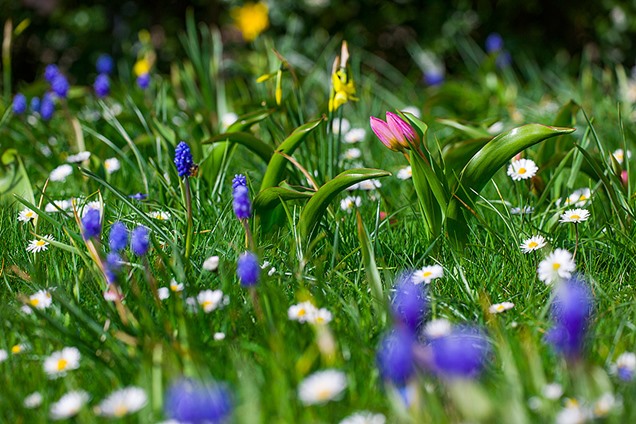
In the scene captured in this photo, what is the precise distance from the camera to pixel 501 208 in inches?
74.4

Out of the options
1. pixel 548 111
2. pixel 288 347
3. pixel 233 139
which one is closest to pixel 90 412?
pixel 288 347

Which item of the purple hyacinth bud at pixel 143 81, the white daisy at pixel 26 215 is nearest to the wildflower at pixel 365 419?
the white daisy at pixel 26 215

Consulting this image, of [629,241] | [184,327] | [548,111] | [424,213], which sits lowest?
[184,327]

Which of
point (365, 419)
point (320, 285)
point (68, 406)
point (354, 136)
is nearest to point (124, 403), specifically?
point (68, 406)

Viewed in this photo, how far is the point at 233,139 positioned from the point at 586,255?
2.87 feet

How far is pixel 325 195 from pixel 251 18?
248 centimetres

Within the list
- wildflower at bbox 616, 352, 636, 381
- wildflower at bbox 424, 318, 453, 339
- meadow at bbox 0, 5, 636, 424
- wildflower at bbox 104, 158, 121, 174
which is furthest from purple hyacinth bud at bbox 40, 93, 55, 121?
wildflower at bbox 616, 352, 636, 381

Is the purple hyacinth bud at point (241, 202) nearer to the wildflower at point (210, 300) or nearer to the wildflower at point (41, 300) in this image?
the wildflower at point (210, 300)

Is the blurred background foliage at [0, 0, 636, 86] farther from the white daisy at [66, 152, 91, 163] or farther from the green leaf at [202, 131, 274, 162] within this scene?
the green leaf at [202, 131, 274, 162]

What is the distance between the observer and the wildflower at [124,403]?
1.06 m

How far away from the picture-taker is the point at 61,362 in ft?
4.06

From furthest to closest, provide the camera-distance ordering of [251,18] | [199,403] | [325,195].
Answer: [251,18] → [325,195] → [199,403]

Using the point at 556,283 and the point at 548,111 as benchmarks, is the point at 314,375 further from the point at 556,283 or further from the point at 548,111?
the point at 548,111

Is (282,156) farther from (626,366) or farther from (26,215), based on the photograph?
(626,366)
